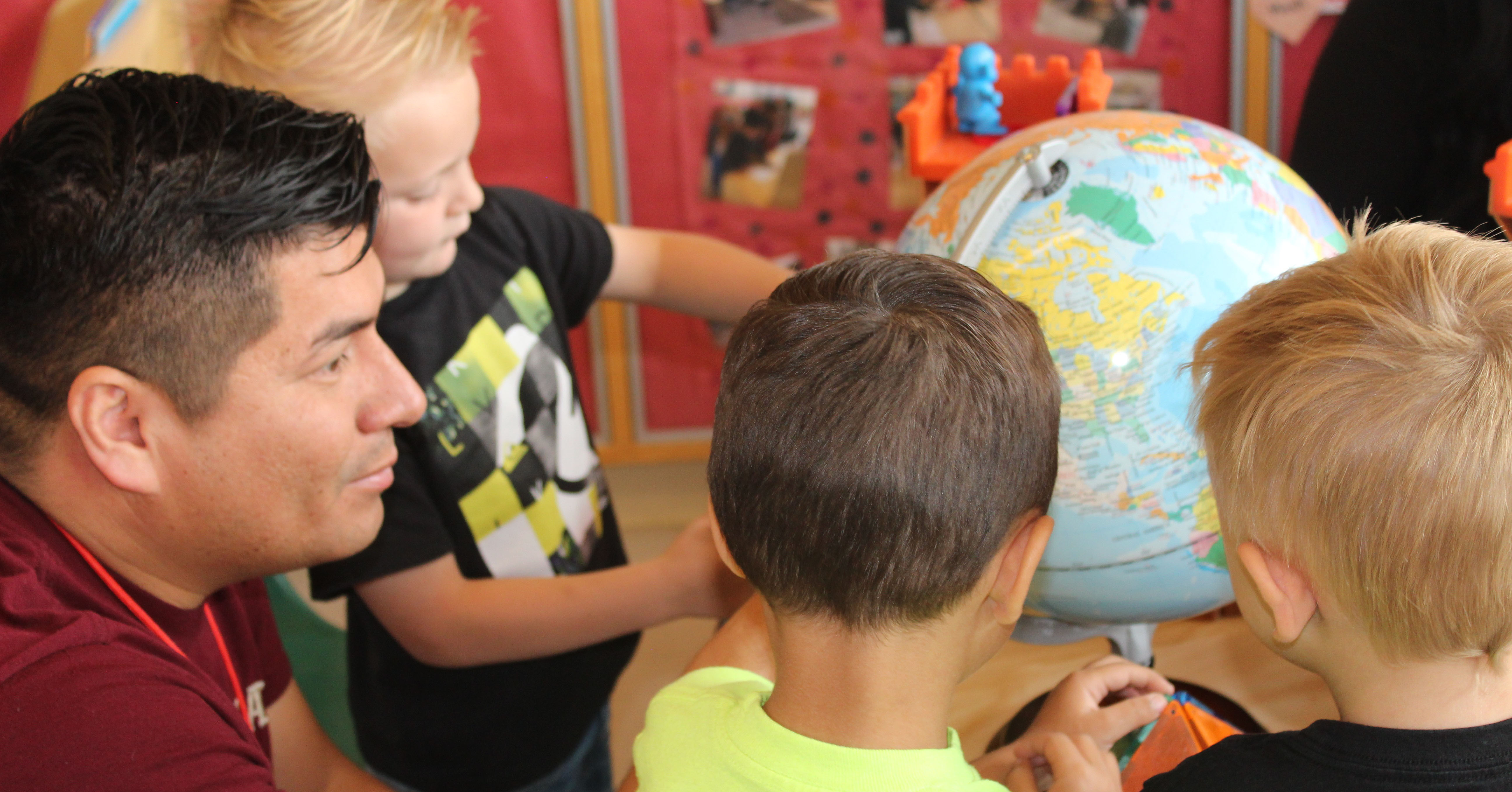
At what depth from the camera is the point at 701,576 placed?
2.99 ft

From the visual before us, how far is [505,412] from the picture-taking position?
1008mm

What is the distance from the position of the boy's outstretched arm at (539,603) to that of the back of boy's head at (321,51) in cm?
40

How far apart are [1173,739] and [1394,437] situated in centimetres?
28

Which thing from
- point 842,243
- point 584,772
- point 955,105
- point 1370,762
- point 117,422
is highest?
point 955,105

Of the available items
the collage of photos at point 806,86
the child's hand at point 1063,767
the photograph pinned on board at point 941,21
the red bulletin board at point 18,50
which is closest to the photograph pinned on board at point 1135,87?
the collage of photos at point 806,86

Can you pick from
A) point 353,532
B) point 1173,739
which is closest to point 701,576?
point 353,532

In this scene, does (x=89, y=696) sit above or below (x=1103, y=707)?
above

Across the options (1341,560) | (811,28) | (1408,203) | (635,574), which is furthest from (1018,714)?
(811,28)

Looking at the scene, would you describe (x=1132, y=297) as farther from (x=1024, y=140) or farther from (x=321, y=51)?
(x=321, y=51)

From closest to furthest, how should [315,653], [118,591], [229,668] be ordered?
[118,591], [229,668], [315,653]

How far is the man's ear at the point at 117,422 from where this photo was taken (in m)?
0.64

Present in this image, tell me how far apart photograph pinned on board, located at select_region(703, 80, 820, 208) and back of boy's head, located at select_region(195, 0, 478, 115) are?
110cm

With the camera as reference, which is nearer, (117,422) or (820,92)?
(117,422)

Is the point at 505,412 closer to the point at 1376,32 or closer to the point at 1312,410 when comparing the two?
the point at 1312,410
